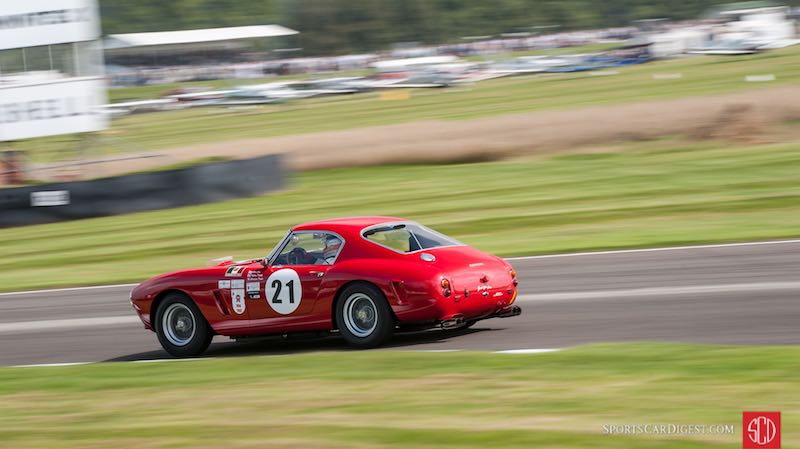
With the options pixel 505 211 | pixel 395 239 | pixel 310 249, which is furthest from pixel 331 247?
pixel 505 211

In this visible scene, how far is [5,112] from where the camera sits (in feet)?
95.3

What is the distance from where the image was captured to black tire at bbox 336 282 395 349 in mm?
8953

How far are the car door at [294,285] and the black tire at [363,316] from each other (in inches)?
8.8

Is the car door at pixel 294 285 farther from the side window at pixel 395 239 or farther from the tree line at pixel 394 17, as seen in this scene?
the tree line at pixel 394 17

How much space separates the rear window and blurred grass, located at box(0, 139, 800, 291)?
233 inches

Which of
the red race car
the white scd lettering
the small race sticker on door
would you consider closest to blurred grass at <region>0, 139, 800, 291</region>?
the white scd lettering

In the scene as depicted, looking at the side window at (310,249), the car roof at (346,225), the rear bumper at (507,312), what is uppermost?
the car roof at (346,225)

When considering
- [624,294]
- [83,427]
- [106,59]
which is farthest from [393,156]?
[106,59]

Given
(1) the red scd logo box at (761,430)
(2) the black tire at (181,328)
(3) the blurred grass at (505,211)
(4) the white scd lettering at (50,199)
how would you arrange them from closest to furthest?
(1) the red scd logo box at (761,430)
(2) the black tire at (181,328)
(3) the blurred grass at (505,211)
(4) the white scd lettering at (50,199)

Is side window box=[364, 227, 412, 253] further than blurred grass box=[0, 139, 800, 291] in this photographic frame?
No

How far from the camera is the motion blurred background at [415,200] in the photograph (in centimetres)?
655

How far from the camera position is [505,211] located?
62.7ft

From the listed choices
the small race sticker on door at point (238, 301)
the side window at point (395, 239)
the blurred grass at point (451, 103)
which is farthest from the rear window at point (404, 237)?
the blurred grass at point (451, 103)

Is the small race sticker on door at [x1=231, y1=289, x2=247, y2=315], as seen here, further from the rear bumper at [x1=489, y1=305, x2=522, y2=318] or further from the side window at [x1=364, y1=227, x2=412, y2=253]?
the rear bumper at [x1=489, y1=305, x2=522, y2=318]
